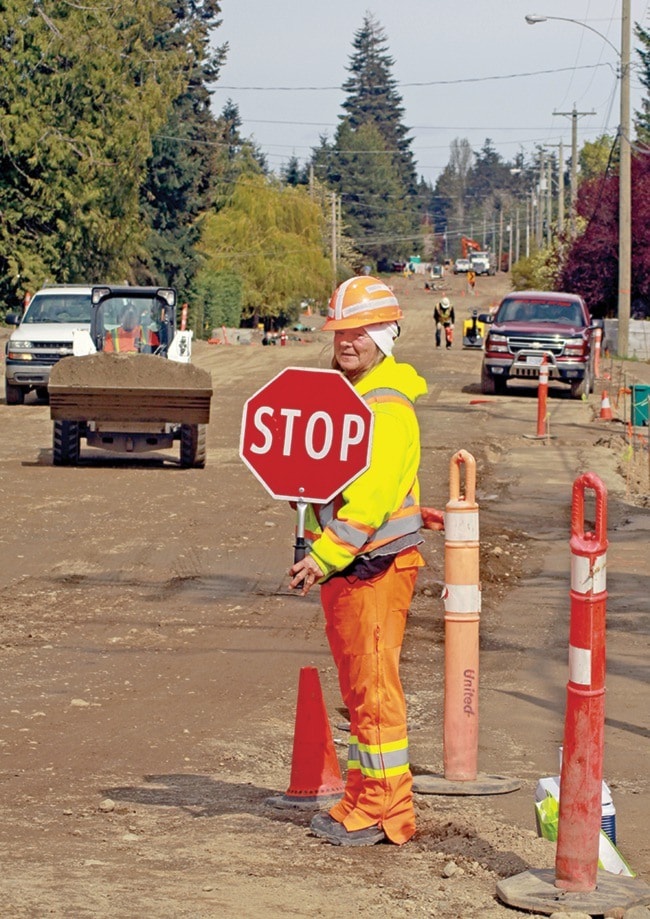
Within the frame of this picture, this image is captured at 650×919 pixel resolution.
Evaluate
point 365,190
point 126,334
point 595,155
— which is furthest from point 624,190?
point 365,190

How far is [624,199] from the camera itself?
4519 cm

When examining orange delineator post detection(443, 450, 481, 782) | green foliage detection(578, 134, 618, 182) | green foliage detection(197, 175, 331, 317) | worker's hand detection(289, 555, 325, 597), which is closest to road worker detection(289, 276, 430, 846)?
worker's hand detection(289, 555, 325, 597)

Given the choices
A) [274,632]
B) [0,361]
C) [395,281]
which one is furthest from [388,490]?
[395,281]

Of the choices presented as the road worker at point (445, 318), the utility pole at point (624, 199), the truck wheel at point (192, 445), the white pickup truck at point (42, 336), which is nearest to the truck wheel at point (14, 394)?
the white pickup truck at point (42, 336)

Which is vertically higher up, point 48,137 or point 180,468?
point 48,137

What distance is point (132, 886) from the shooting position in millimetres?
5172

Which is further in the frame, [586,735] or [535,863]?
[535,863]

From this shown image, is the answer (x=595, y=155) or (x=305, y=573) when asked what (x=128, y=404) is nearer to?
(x=305, y=573)

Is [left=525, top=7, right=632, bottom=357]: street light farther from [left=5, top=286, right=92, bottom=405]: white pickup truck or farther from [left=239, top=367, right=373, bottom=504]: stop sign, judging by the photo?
[left=239, top=367, right=373, bottom=504]: stop sign

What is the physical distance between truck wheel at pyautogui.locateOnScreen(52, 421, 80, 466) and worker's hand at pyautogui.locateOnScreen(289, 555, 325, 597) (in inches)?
543

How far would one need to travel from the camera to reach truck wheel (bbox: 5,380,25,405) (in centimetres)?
2845

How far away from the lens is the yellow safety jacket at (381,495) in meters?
5.59

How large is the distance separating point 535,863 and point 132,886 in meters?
1.41

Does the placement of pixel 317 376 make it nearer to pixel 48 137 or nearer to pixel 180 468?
pixel 180 468
